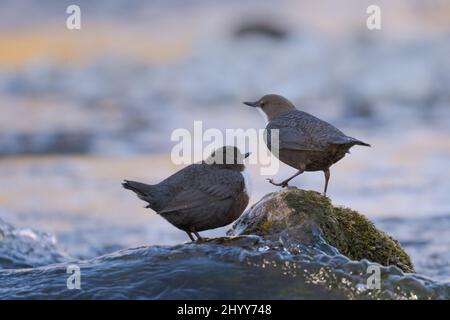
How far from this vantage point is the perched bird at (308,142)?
20.4 feet

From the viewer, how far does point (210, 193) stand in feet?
19.0

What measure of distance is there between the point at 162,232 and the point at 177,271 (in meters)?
4.75

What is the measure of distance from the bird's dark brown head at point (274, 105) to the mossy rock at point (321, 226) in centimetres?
117

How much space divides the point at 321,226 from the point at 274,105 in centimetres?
163

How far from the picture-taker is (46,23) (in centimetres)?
2331

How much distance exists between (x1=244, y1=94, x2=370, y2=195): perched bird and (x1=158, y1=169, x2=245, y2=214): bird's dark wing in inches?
21.0

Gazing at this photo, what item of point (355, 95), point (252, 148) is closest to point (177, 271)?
point (252, 148)

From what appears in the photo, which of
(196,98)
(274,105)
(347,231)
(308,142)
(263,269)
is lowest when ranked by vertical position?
(263,269)

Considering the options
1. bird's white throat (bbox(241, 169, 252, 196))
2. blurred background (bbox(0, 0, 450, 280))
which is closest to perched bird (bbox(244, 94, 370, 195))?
bird's white throat (bbox(241, 169, 252, 196))

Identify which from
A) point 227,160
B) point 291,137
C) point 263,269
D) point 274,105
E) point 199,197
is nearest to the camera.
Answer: point 263,269

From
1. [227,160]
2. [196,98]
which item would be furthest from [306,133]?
[196,98]

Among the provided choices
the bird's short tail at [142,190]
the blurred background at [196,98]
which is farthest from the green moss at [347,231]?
the blurred background at [196,98]

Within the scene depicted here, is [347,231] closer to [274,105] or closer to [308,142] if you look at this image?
[308,142]
